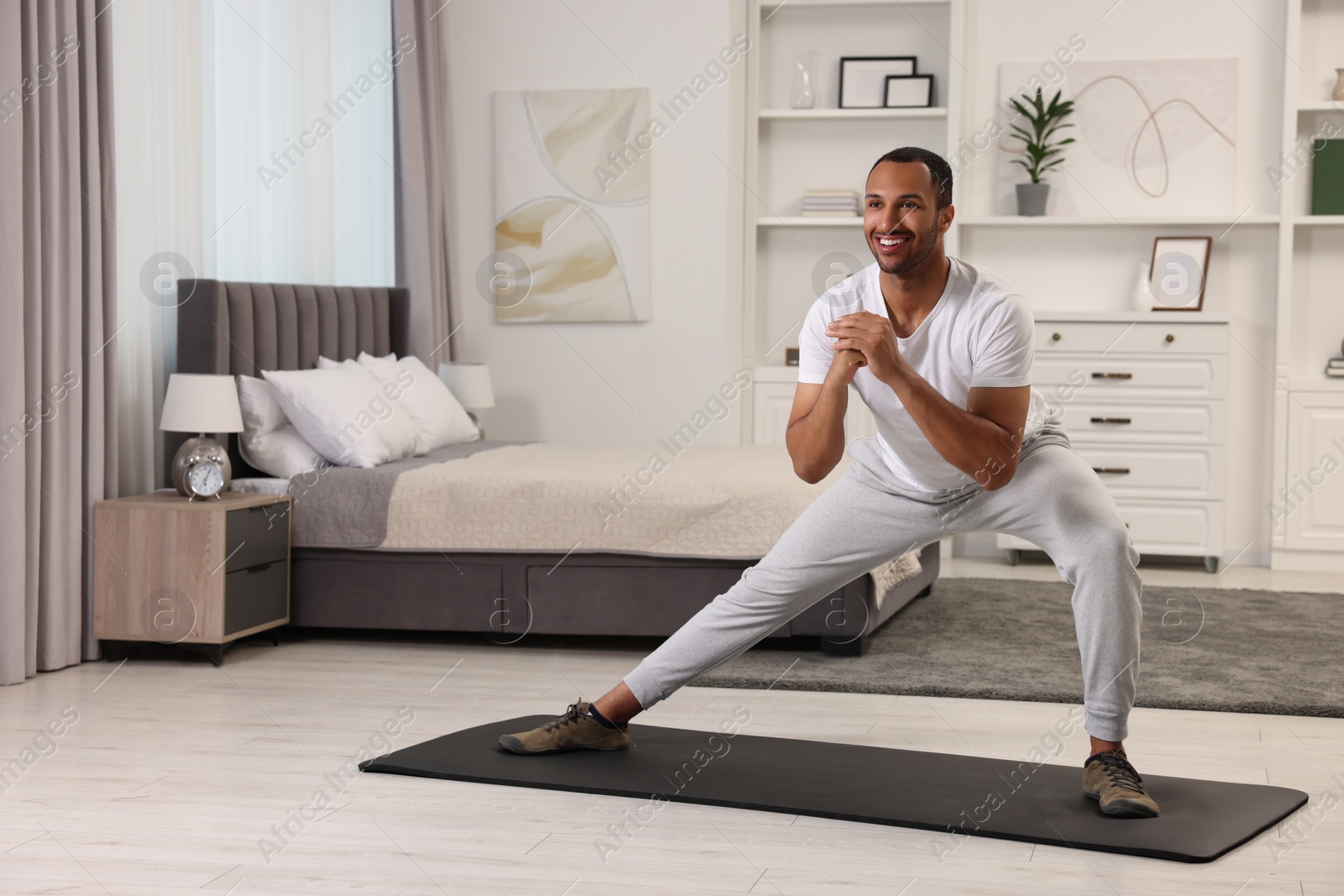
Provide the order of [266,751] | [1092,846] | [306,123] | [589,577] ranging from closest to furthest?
[1092,846], [266,751], [589,577], [306,123]

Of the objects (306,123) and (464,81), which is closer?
(306,123)

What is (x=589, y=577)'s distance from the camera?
3.79 m

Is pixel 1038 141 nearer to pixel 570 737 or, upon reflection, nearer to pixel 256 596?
pixel 256 596

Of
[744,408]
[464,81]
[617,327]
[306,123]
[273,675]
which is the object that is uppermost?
[464,81]

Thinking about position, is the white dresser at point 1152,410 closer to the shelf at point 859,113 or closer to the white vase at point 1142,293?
the white vase at point 1142,293

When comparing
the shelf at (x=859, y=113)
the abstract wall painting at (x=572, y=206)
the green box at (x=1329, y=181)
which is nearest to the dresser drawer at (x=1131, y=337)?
the green box at (x=1329, y=181)

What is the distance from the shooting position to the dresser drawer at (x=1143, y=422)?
17.8 ft

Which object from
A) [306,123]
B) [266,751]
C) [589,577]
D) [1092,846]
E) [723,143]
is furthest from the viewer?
[723,143]

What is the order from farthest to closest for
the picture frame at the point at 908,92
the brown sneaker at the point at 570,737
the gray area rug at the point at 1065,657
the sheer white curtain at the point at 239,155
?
the picture frame at the point at 908,92 → the sheer white curtain at the point at 239,155 → the gray area rug at the point at 1065,657 → the brown sneaker at the point at 570,737

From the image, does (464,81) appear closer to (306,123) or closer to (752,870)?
(306,123)

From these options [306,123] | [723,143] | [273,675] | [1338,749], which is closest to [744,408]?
[723,143]

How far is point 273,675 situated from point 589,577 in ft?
2.95

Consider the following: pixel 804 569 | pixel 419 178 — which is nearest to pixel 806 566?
pixel 804 569

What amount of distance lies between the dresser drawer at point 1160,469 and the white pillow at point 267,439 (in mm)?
3100
